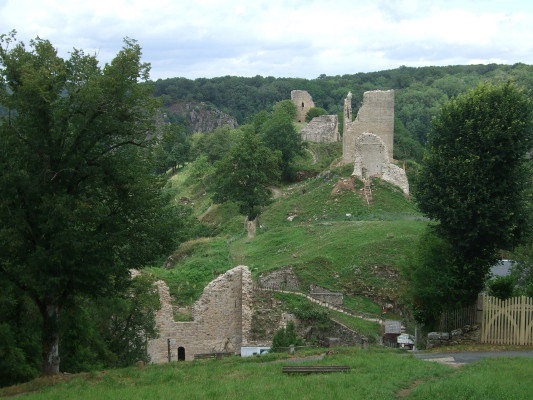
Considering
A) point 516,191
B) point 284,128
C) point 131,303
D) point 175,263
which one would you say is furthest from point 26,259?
point 284,128

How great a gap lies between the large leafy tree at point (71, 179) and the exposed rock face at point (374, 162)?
29430mm

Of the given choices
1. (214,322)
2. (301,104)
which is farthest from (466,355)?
(301,104)

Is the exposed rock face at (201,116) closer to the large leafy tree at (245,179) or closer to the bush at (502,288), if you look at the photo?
the large leafy tree at (245,179)

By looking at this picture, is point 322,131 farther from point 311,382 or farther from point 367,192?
point 311,382

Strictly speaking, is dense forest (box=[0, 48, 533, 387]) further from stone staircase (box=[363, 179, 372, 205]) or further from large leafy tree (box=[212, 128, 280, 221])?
large leafy tree (box=[212, 128, 280, 221])

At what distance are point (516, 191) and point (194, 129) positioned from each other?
471 feet

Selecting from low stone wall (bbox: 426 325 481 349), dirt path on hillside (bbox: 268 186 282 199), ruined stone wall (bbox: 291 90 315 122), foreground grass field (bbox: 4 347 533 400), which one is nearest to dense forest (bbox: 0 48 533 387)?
foreground grass field (bbox: 4 347 533 400)

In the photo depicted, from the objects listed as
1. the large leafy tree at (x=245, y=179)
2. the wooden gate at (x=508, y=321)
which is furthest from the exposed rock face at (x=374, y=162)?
the wooden gate at (x=508, y=321)

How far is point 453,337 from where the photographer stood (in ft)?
69.4

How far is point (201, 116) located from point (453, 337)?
149475mm

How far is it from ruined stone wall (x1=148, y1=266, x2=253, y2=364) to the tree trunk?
9.64 m

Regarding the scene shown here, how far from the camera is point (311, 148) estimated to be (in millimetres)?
70062

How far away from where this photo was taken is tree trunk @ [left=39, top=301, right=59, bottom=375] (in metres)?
16.5

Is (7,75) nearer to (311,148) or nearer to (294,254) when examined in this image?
(294,254)
